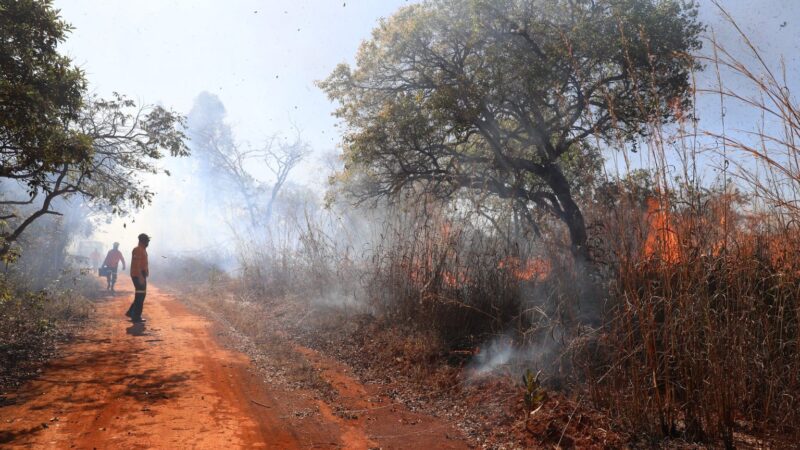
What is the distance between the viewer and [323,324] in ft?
26.3

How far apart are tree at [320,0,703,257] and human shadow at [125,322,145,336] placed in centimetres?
497

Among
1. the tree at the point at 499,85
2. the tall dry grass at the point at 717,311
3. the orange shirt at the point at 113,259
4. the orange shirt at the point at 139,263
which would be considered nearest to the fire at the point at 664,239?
the tall dry grass at the point at 717,311

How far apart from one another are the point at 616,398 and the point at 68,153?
235 inches

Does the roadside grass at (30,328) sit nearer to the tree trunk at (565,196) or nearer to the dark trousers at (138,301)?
the dark trousers at (138,301)

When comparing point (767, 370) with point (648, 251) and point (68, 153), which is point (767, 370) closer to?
point (648, 251)

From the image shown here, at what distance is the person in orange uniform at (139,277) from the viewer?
883 cm

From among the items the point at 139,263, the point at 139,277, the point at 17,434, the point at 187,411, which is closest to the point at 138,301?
the point at 139,277

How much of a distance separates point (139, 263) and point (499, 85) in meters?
7.89

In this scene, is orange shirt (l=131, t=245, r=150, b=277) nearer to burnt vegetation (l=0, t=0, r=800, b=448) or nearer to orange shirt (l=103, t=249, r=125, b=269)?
burnt vegetation (l=0, t=0, r=800, b=448)

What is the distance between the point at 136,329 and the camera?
8.02 metres

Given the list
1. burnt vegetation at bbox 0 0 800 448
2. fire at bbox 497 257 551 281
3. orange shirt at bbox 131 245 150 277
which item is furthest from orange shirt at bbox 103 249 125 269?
fire at bbox 497 257 551 281

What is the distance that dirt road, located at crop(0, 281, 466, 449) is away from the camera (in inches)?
142

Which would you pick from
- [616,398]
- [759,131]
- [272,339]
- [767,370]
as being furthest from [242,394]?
[759,131]

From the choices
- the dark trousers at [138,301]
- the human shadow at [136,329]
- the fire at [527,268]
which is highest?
the fire at [527,268]
